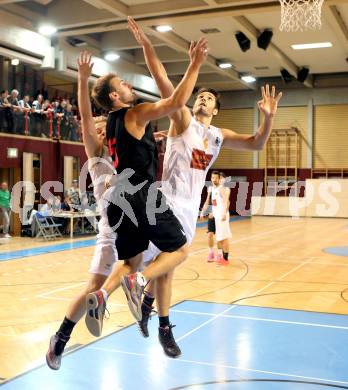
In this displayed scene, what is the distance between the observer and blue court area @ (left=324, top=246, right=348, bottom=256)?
14305 millimetres

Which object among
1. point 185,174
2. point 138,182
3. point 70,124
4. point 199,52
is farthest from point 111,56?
point 138,182

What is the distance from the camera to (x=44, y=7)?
17906 mm

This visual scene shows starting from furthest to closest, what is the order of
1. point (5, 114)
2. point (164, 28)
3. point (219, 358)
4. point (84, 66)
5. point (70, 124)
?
1. point (70, 124)
2. point (164, 28)
3. point (5, 114)
4. point (219, 358)
5. point (84, 66)

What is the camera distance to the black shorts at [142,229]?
153 inches

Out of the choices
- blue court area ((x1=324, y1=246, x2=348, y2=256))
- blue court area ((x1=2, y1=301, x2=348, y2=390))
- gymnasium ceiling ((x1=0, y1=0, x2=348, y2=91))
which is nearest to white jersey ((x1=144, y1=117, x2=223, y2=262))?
blue court area ((x1=2, y1=301, x2=348, y2=390))

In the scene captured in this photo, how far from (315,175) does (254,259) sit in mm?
16757

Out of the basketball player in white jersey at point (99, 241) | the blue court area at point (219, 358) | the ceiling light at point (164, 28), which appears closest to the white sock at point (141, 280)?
the basketball player in white jersey at point (99, 241)

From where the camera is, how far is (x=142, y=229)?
3.90 m

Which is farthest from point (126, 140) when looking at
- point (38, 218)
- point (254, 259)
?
point (38, 218)

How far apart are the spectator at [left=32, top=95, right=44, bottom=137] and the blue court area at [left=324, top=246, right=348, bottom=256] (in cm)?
969

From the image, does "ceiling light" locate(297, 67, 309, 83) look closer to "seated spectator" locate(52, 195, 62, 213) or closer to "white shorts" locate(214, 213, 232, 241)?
"seated spectator" locate(52, 195, 62, 213)

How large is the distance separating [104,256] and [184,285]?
18.9ft

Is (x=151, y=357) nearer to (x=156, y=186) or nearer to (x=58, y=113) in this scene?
(x=156, y=186)

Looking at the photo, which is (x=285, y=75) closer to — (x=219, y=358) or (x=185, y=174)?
(x=219, y=358)
